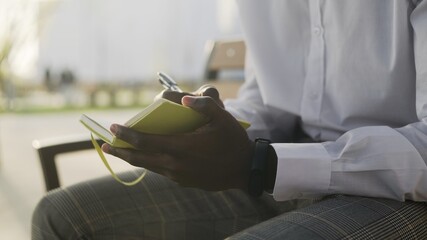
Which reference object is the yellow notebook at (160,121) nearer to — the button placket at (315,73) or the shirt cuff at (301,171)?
the shirt cuff at (301,171)

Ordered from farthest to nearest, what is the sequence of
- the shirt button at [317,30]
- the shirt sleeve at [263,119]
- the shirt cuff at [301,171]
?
the shirt sleeve at [263,119] < the shirt button at [317,30] < the shirt cuff at [301,171]

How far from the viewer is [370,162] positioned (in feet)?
2.64

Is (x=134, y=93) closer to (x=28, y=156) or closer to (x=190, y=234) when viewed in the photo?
(x=28, y=156)

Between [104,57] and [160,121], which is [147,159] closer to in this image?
Answer: [160,121]

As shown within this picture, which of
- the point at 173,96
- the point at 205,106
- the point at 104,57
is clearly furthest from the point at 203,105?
the point at 104,57

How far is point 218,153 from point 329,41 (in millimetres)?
454

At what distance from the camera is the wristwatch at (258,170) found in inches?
31.5

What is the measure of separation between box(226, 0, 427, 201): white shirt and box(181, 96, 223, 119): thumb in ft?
0.51

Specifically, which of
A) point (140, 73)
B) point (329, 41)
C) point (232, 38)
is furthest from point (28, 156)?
point (140, 73)

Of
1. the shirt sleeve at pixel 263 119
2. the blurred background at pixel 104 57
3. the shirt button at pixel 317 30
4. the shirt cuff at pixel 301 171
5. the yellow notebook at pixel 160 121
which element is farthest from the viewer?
the blurred background at pixel 104 57

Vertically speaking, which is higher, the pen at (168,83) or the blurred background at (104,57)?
the pen at (168,83)

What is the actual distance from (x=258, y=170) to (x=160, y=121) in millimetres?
186

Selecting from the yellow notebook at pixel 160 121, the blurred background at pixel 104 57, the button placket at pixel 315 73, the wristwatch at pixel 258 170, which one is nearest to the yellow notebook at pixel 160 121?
the yellow notebook at pixel 160 121

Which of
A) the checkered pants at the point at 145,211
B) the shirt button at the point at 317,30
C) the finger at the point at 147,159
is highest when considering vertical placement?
the shirt button at the point at 317,30
